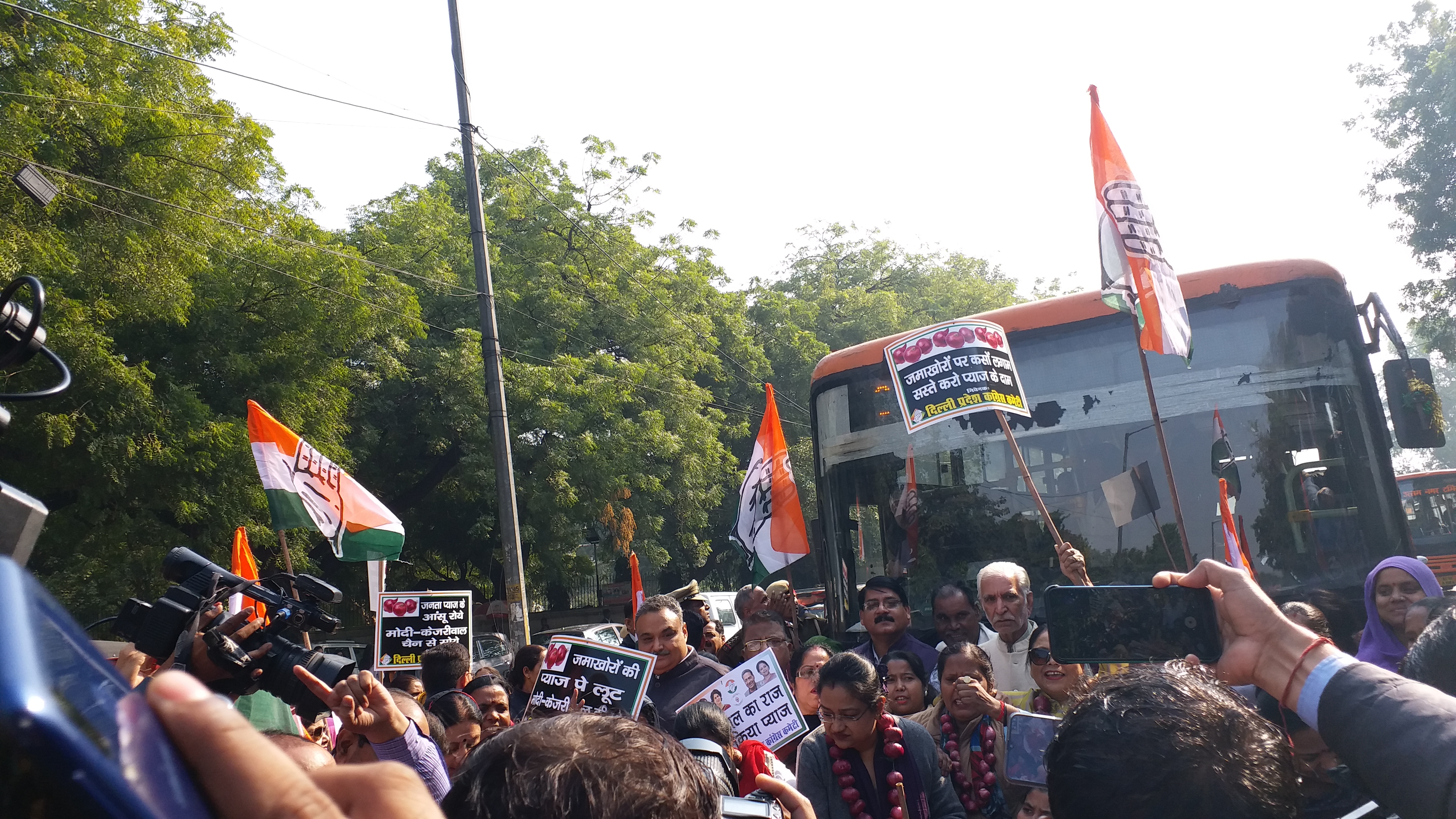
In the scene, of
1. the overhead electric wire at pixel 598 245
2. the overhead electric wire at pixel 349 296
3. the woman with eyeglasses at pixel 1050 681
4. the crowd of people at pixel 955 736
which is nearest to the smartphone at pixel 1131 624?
the crowd of people at pixel 955 736

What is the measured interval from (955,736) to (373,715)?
8.12 feet

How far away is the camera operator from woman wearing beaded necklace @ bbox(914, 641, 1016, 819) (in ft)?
6.48

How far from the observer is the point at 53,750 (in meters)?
0.46

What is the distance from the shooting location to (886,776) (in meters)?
3.82

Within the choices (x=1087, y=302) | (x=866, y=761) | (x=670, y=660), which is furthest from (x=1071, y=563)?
(x=1087, y=302)

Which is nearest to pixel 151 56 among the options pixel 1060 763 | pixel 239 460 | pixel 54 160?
pixel 54 160

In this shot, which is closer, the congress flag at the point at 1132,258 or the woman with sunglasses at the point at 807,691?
the woman with sunglasses at the point at 807,691

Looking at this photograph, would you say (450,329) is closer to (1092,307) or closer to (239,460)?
(239,460)

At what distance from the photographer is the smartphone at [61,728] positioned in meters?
0.46

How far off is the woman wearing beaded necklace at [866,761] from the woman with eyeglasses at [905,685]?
1.16 meters

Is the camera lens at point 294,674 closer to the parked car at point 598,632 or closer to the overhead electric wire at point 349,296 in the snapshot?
the overhead electric wire at point 349,296

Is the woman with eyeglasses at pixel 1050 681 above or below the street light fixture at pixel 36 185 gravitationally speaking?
below

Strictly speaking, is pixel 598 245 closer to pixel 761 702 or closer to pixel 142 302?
pixel 142 302

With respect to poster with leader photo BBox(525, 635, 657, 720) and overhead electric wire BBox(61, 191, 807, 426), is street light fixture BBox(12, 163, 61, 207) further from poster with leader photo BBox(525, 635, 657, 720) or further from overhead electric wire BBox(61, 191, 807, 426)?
poster with leader photo BBox(525, 635, 657, 720)
